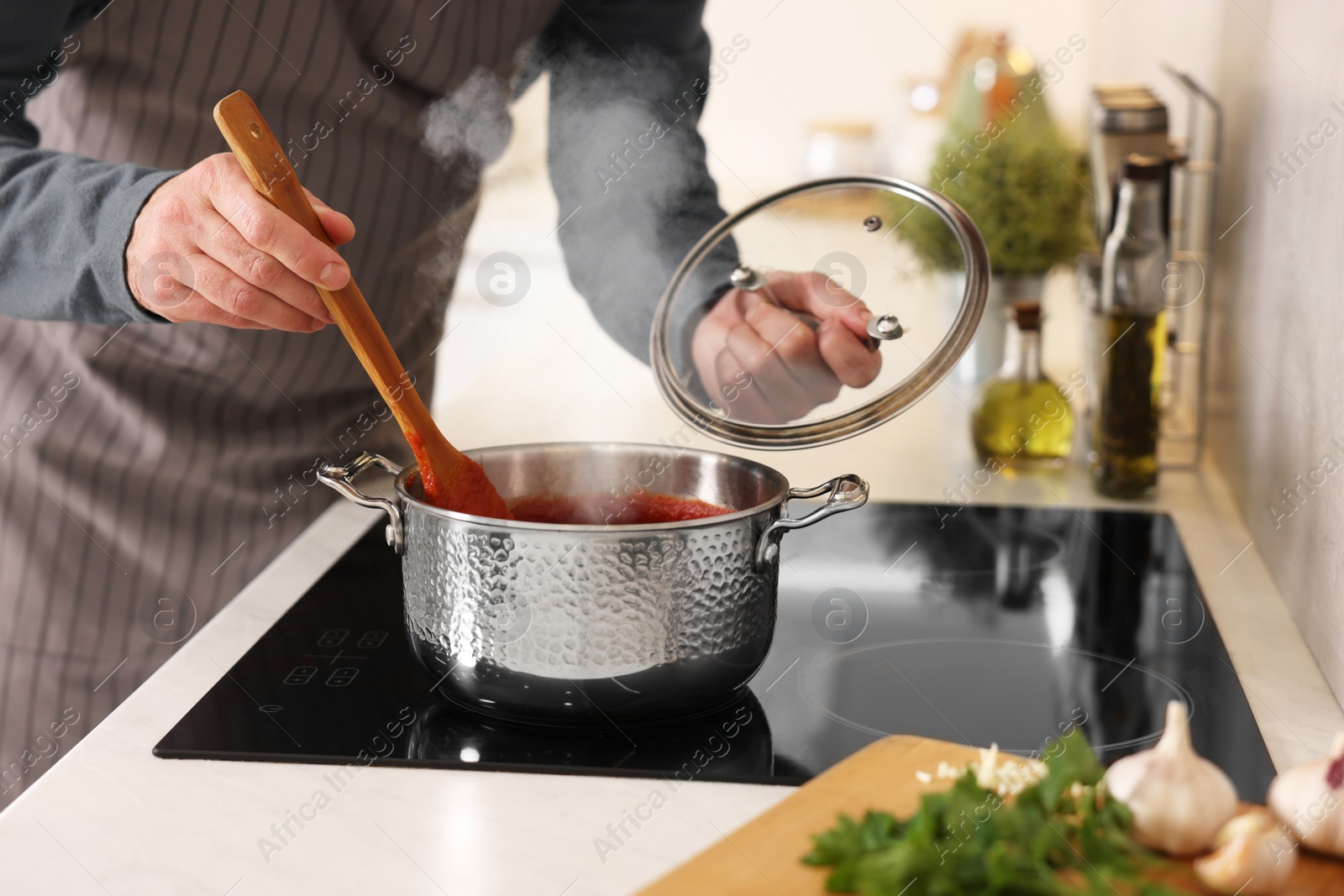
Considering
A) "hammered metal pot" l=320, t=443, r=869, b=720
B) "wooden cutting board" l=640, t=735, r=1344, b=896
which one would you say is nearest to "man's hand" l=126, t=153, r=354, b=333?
"hammered metal pot" l=320, t=443, r=869, b=720

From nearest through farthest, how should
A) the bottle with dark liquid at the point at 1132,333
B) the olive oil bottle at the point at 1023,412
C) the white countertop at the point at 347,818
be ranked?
the white countertop at the point at 347,818
the bottle with dark liquid at the point at 1132,333
the olive oil bottle at the point at 1023,412

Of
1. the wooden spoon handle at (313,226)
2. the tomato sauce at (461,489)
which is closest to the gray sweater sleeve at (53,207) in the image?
the wooden spoon handle at (313,226)

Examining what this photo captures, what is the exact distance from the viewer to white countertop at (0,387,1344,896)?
574 millimetres

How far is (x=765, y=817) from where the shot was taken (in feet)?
1.82

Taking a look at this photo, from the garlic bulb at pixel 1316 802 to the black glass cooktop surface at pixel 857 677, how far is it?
10 cm

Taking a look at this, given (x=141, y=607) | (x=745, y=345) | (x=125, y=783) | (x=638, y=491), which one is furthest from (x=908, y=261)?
(x=141, y=607)

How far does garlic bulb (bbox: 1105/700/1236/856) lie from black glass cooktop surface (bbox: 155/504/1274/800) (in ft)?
0.43

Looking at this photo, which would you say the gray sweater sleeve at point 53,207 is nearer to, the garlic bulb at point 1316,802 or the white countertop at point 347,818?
the white countertop at point 347,818

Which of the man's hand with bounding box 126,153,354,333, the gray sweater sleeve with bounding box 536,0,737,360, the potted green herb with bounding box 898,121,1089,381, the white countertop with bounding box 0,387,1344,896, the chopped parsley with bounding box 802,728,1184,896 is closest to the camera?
Answer: the chopped parsley with bounding box 802,728,1184,896

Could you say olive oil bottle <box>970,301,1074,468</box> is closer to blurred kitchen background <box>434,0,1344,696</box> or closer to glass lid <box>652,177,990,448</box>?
blurred kitchen background <box>434,0,1344,696</box>

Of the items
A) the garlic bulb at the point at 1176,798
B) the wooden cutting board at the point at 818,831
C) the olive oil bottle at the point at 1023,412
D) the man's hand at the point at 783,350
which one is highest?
the man's hand at the point at 783,350

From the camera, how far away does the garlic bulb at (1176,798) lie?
0.52 metres

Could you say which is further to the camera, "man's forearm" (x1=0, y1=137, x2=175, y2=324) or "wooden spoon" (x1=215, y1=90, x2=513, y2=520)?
"man's forearm" (x1=0, y1=137, x2=175, y2=324)

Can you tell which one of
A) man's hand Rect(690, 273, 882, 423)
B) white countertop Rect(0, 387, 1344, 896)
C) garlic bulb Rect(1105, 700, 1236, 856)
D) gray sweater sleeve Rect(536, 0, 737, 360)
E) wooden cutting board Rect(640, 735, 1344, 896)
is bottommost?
white countertop Rect(0, 387, 1344, 896)
